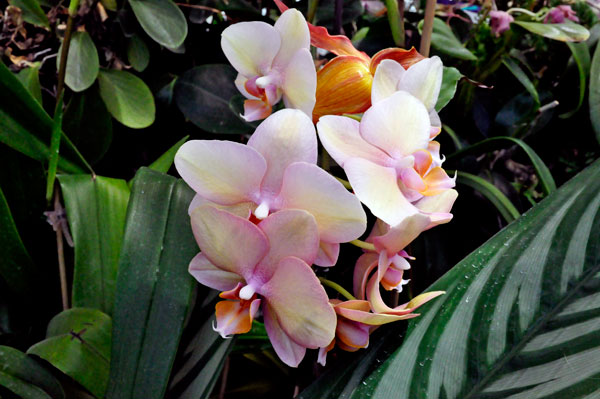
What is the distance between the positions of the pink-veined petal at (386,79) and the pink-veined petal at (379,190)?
0.06 m

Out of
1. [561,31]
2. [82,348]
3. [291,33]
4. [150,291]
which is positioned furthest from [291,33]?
[561,31]

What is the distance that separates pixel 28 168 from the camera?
2.01 feet

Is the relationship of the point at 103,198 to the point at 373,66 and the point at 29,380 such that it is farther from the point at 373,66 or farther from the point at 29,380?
the point at 373,66

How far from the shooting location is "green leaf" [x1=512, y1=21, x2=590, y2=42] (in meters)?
0.66

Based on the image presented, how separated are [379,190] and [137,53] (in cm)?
54

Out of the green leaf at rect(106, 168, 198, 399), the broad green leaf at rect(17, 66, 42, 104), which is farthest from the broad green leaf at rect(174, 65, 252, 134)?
the green leaf at rect(106, 168, 198, 399)

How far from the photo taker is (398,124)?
348 millimetres

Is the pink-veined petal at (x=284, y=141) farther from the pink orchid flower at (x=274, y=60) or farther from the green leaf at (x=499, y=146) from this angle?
the green leaf at (x=499, y=146)

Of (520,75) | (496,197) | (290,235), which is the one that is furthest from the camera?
(520,75)

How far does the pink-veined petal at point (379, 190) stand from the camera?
1.04 ft

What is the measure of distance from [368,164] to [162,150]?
57cm

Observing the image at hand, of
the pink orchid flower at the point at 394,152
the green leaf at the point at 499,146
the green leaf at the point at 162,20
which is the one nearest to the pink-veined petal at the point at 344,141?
the pink orchid flower at the point at 394,152

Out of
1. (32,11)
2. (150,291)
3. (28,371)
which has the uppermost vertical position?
(32,11)

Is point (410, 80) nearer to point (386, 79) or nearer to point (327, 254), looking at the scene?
point (386, 79)
